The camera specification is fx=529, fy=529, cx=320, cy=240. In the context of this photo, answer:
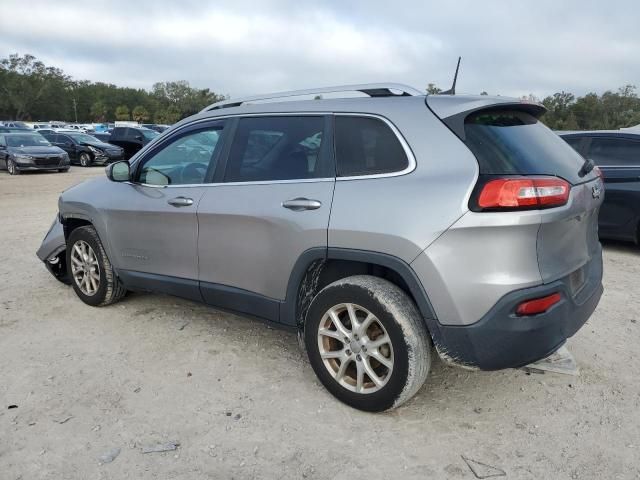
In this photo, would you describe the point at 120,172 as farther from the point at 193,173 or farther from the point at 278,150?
the point at 278,150

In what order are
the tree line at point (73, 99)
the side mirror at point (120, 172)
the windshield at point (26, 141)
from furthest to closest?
the tree line at point (73, 99) < the windshield at point (26, 141) < the side mirror at point (120, 172)

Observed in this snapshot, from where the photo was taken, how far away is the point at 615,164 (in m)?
6.74

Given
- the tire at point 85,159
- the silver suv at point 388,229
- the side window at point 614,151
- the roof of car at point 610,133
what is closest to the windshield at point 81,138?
the tire at point 85,159

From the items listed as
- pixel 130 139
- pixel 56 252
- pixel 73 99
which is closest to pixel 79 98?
pixel 73 99

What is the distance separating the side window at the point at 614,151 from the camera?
6.62 metres

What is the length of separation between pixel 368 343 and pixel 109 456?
1412 mm

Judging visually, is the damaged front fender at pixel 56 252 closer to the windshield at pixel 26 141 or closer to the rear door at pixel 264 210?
the rear door at pixel 264 210

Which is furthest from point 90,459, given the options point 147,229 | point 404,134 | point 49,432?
point 404,134

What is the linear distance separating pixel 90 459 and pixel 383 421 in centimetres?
149

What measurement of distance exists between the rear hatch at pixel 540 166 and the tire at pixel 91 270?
3.02 meters

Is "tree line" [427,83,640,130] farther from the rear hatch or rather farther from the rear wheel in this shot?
the rear hatch

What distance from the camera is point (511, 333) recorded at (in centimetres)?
250

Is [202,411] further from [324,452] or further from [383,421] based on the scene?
[383,421]

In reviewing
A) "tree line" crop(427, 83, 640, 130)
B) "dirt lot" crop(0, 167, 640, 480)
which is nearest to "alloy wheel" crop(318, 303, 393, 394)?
"dirt lot" crop(0, 167, 640, 480)
